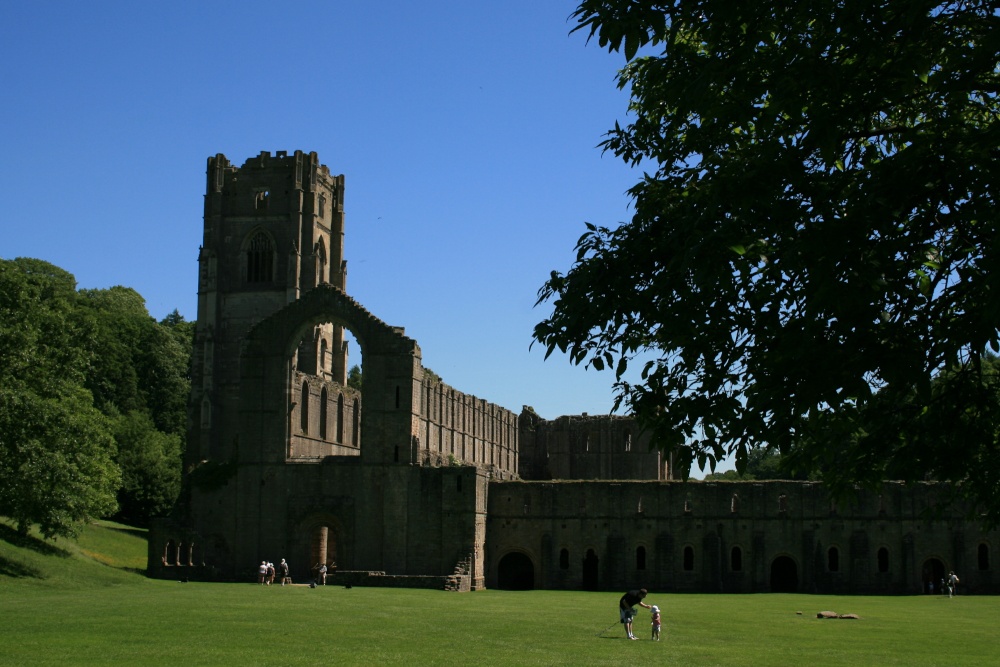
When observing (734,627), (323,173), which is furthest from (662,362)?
(323,173)

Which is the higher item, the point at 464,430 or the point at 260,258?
the point at 260,258

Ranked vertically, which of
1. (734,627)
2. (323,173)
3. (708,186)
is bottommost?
(734,627)

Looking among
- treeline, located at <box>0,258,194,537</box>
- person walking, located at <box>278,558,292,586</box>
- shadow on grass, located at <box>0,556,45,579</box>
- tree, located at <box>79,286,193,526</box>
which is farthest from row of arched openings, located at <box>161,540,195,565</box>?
tree, located at <box>79,286,193,526</box>

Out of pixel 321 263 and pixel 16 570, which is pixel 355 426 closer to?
pixel 321 263

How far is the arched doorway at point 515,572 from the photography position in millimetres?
60219

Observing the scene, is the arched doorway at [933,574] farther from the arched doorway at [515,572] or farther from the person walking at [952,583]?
the arched doorway at [515,572]

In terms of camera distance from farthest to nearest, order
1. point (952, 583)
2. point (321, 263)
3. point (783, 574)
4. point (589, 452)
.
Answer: point (321, 263) < point (589, 452) < point (783, 574) < point (952, 583)

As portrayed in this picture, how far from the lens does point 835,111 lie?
13.2m

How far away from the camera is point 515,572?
60750 millimetres

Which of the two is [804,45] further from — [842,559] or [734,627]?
[842,559]

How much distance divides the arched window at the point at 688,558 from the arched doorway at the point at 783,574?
3709 millimetres

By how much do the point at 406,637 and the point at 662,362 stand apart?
14666mm

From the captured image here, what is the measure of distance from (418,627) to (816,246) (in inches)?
831

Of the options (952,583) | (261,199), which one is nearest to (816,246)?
(952,583)
